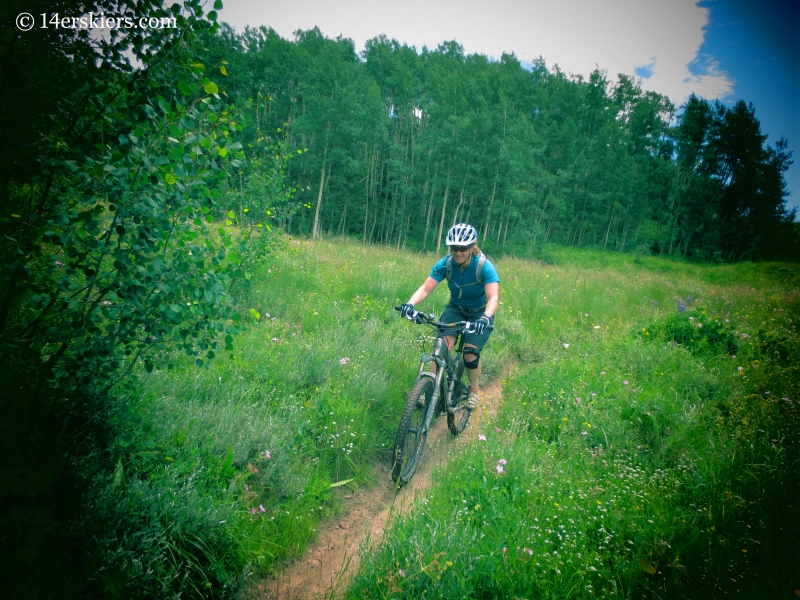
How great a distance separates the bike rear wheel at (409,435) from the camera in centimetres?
351

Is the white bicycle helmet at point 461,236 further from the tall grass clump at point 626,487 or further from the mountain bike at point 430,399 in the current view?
the tall grass clump at point 626,487

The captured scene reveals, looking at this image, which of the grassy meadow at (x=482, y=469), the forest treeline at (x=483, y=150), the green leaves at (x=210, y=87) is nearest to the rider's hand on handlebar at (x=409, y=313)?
the grassy meadow at (x=482, y=469)

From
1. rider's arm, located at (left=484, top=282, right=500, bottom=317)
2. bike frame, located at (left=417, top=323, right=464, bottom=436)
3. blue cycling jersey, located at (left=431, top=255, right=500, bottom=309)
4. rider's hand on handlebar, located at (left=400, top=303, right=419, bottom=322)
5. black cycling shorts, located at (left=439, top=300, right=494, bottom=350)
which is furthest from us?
black cycling shorts, located at (left=439, top=300, right=494, bottom=350)

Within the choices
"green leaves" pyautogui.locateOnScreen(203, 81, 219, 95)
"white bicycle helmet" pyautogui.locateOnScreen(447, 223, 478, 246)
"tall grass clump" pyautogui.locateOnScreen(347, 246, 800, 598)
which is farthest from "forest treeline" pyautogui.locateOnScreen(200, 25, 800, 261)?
"green leaves" pyautogui.locateOnScreen(203, 81, 219, 95)

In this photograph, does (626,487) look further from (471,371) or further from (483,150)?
(483,150)

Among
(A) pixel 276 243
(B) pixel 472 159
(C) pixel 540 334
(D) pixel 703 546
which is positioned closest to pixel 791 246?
(C) pixel 540 334

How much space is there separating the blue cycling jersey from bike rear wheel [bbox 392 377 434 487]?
143 centimetres

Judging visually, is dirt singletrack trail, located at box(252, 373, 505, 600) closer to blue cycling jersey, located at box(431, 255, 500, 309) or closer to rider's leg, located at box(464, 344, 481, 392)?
rider's leg, located at box(464, 344, 481, 392)

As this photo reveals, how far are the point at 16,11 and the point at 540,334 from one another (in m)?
8.35

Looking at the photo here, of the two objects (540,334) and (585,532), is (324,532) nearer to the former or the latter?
(585,532)

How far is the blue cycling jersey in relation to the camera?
4.50 metres

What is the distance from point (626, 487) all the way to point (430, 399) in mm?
2000

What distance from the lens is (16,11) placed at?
149 cm

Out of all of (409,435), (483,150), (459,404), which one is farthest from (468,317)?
(483,150)
